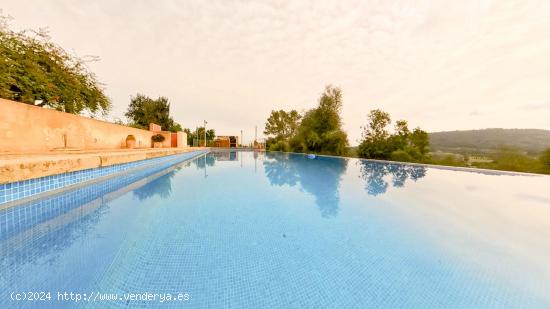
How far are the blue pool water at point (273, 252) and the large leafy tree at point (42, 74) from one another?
21.1ft

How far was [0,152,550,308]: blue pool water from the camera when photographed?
1252mm

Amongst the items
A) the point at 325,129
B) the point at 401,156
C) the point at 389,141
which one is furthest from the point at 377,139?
the point at 325,129

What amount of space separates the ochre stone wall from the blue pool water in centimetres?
287

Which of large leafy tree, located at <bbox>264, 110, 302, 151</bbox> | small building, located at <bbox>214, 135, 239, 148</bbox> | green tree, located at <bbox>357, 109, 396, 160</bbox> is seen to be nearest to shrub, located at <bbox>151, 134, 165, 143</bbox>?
large leafy tree, located at <bbox>264, 110, 302, 151</bbox>

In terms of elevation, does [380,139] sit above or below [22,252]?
above

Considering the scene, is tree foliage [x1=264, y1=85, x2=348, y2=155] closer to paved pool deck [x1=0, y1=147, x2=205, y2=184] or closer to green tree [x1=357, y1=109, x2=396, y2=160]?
green tree [x1=357, y1=109, x2=396, y2=160]

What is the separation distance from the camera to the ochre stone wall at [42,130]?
4.12 m

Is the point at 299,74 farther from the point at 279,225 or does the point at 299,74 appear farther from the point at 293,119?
the point at 293,119

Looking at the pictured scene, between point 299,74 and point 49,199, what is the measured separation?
475 inches

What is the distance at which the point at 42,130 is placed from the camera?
4.90 m

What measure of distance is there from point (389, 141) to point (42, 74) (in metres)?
16.8

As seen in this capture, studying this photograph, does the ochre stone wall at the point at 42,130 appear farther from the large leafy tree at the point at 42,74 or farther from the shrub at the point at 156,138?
the shrub at the point at 156,138

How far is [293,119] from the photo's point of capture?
2527 cm

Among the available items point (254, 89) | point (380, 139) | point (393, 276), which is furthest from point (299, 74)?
point (393, 276)
